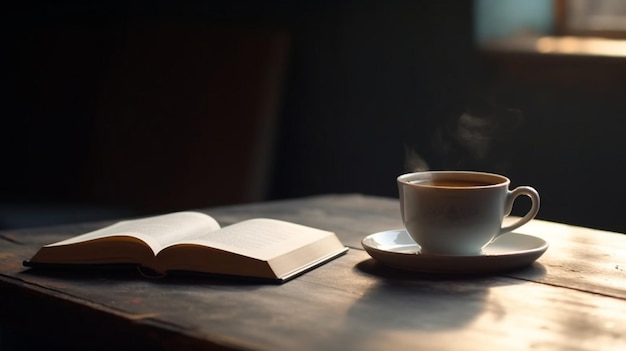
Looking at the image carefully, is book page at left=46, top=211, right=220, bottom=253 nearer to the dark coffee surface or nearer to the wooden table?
the wooden table

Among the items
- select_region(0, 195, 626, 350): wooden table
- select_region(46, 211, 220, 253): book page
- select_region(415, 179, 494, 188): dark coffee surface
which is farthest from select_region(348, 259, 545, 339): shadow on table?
select_region(46, 211, 220, 253): book page

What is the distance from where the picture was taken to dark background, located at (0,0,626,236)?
2137mm

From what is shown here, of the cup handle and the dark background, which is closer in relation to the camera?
the cup handle

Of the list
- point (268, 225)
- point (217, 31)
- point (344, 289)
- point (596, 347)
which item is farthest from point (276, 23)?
point (596, 347)

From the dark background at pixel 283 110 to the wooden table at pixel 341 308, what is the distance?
0.96 metres

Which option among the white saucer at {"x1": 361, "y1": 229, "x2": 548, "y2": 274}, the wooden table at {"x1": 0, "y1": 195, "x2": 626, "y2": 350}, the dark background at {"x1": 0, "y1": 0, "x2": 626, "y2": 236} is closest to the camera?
the wooden table at {"x1": 0, "y1": 195, "x2": 626, "y2": 350}

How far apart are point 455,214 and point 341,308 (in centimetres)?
22

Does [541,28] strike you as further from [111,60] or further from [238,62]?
[111,60]

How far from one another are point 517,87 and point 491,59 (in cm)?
11

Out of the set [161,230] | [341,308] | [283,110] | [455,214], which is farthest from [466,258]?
[283,110]

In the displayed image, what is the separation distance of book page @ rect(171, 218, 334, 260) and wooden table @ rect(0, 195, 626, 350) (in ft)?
0.14

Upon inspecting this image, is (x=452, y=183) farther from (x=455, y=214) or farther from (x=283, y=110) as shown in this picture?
(x=283, y=110)

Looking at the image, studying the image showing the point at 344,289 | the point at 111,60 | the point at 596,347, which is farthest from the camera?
the point at 111,60

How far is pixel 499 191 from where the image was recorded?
1071mm
